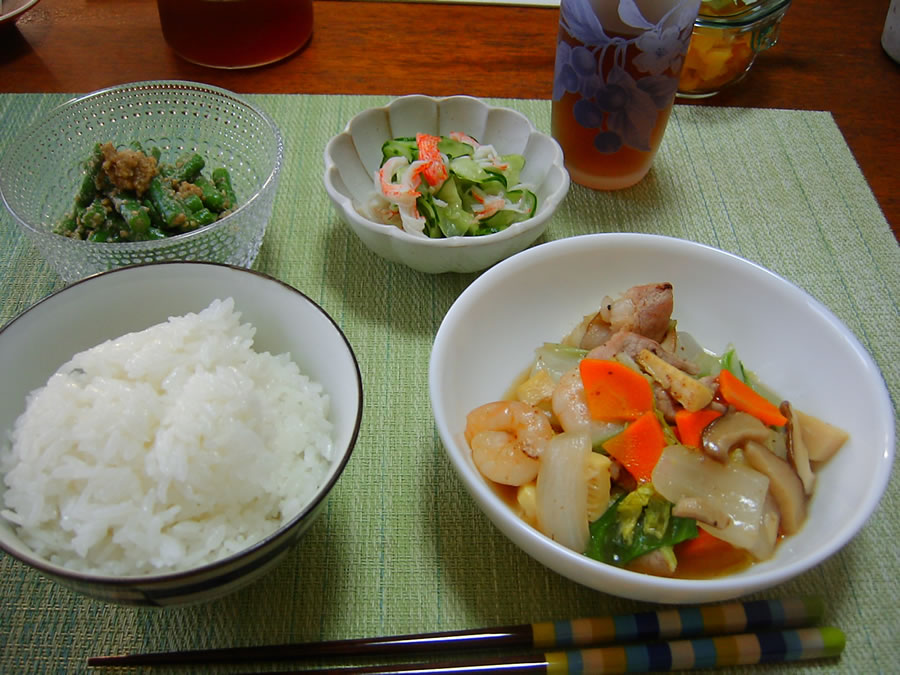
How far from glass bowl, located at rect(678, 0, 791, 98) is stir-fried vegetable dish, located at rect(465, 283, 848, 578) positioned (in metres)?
1.27

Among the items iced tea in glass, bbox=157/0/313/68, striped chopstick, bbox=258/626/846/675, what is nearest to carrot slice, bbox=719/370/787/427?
striped chopstick, bbox=258/626/846/675

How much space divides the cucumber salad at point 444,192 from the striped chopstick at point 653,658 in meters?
1.01

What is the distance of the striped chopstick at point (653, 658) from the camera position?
106 centimetres

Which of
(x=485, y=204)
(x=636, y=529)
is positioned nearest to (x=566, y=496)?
(x=636, y=529)

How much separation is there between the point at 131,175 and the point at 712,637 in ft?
5.33

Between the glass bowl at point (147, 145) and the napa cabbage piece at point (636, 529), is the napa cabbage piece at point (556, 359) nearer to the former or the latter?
the napa cabbage piece at point (636, 529)

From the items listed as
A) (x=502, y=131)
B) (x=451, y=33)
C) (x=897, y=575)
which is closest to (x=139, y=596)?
(x=897, y=575)

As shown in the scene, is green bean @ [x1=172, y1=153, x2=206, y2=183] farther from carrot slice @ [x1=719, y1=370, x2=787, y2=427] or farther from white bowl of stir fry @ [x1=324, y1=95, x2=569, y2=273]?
carrot slice @ [x1=719, y1=370, x2=787, y2=427]

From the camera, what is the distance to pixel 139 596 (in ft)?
3.02

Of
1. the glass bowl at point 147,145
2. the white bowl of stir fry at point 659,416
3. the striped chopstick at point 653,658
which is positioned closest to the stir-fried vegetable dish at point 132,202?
the glass bowl at point 147,145

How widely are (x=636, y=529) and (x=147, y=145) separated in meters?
1.68

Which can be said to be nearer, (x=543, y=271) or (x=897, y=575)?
(x=897, y=575)

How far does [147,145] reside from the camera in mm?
1901

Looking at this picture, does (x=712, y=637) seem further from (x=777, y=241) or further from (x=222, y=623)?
(x=777, y=241)
